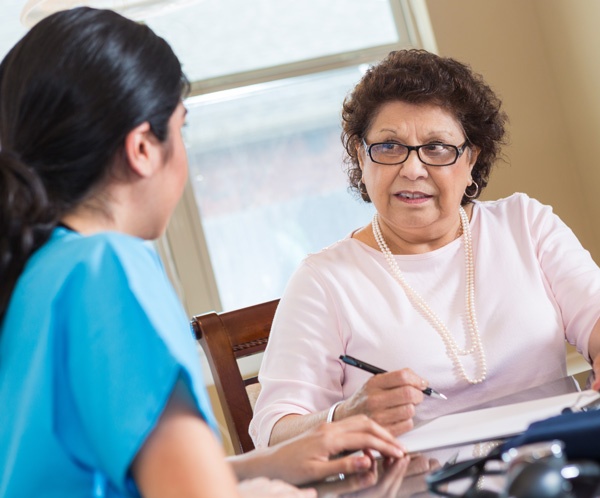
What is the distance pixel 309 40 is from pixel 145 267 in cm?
266

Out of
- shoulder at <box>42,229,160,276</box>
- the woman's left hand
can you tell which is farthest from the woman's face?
shoulder at <box>42,229,160,276</box>

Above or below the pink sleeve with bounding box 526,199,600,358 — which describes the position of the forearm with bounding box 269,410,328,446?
below

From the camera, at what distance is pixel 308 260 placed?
1802 mm

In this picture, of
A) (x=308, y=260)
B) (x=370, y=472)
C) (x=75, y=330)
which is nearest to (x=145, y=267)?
(x=75, y=330)

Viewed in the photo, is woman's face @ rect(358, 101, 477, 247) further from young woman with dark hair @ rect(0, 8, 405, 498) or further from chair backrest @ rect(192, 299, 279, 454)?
young woman with dark hair @ rect(0, 8, 405, 498)

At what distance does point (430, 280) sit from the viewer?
1.77 metres

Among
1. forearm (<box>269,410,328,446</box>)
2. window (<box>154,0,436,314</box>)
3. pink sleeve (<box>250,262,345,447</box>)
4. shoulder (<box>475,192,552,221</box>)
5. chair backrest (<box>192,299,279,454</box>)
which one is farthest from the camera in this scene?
window (<box>154,0,436,314</box>)

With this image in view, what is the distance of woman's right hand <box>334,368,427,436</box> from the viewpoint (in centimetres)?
131

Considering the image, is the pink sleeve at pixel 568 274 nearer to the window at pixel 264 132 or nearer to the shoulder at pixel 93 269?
the shoulder at pixel 93 269

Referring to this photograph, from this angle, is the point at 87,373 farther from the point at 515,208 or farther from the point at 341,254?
the point at 515,208

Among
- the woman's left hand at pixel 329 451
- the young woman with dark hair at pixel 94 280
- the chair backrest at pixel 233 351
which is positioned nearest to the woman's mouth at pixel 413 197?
the chair backrest at pixel 233 351

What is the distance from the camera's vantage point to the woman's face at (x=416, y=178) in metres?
1.78

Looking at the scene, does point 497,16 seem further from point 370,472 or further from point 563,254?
point 370,472

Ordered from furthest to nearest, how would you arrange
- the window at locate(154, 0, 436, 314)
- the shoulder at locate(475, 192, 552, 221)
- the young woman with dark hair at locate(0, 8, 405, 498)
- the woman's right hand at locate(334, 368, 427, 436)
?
the window at locate(154, 0, 436, 314) → the shoulder at locate(475, 192, 552, 221) → the woman's right hand at locate(334, 368, 427, 436) → the young woman with dark hair at locate(0, 8, 405, 498)
